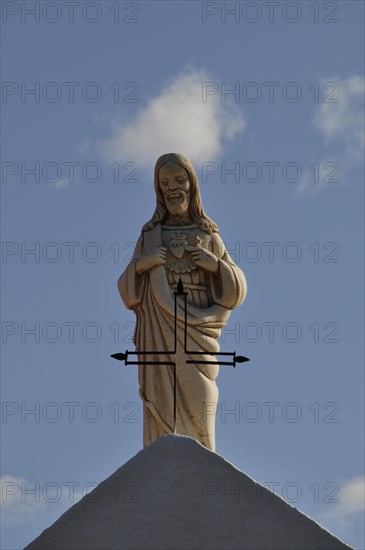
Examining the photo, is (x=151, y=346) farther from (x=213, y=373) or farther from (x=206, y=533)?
(x=206, y=533)

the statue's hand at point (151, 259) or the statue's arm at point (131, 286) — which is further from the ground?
the statue's hand at point (151, 259)

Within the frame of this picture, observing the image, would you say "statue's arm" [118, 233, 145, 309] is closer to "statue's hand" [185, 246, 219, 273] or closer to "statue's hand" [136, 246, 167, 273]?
"statue's hand" [136, 246, 167, 273]

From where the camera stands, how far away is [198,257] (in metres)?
16.5

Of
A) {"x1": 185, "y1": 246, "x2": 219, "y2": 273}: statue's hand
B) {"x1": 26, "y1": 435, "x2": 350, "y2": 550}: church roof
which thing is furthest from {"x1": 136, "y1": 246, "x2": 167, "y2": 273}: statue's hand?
{"x1": 26, "y1": 435, "x2": 350, "y2": 550}: church roof

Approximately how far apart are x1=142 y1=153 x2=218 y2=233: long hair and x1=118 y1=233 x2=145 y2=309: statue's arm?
0.48 meters

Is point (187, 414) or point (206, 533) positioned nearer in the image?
point (206, 533)

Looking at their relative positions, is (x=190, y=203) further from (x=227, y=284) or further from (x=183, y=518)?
(x=183, y=518)

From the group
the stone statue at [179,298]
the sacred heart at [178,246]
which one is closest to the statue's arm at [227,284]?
the stone statue at [179,298]

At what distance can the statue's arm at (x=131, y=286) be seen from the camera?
655 inches

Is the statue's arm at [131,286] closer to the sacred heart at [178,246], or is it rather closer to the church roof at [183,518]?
the sacred heart at [178,246]

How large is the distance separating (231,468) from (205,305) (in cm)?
632

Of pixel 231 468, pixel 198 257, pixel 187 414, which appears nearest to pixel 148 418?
pixel 187 414

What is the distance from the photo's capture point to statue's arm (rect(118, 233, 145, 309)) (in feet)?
54.5

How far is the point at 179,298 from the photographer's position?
16453mm
